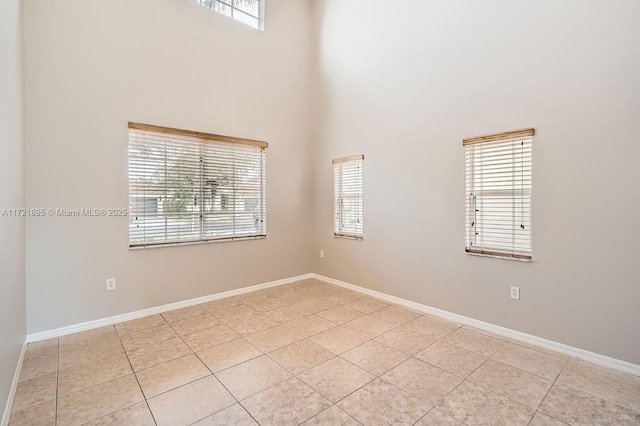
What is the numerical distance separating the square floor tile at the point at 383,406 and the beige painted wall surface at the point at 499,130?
1.56m

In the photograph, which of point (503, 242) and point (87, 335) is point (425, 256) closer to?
point (503, 242)

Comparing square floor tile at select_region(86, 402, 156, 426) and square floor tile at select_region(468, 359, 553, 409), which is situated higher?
square floor tile at select_region(468, 359, 553, 409)

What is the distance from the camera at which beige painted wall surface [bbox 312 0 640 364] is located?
2.40m

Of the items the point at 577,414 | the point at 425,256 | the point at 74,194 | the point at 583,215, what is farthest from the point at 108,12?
the point at 577,414

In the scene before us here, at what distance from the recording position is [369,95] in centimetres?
418

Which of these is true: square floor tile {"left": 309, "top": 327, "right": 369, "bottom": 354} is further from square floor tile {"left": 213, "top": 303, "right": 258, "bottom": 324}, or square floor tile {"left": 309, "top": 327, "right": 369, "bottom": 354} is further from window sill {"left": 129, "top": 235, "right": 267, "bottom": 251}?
window sill {"left": 129, "top": 235, "right": 267, "bottom": 251}

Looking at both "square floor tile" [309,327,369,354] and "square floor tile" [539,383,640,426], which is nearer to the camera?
"square floor tile" [539,383,640,426]

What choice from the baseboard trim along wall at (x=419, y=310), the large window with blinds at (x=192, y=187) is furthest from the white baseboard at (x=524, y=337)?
the large window with blinds at (x=192, y=187)

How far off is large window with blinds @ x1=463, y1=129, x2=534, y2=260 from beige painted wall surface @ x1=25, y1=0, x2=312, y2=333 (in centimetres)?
274

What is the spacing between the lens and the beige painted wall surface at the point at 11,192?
1.86 m

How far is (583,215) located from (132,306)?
451 centimetres

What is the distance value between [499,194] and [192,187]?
3.50 meters

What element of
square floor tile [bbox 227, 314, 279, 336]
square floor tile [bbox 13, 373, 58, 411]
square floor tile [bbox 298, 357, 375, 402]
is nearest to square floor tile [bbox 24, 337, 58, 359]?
square floor tile [bbox 13, 373, 58, 411]

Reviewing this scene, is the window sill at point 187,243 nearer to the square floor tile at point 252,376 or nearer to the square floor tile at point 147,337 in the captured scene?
the square floor tile at point 147,337
